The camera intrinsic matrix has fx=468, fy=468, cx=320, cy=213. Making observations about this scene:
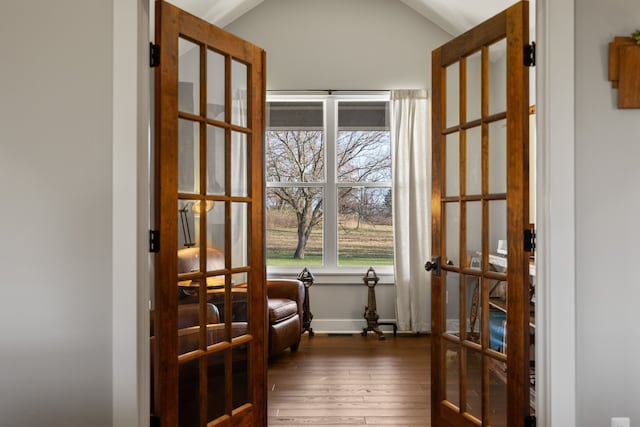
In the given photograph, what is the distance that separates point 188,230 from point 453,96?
4.64 feet

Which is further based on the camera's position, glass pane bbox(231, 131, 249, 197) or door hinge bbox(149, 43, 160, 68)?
glass pane bbox(231, 131, 249, 197)

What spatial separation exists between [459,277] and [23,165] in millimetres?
1928

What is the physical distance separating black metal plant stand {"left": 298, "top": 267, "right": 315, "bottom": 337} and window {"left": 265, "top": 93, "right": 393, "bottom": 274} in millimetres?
347

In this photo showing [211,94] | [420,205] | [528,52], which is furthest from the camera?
[420,205]

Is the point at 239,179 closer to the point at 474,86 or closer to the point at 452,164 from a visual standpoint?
the point at 452,164

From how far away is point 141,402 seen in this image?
5.92 feet

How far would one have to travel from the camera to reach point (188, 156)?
6.65ft

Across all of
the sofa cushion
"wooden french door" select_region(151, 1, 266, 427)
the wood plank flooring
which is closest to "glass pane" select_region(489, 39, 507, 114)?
"wooden french door" select_region(151, 1, 266, 427)

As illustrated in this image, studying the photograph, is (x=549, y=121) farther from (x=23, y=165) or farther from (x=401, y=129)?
(x=401, y=129)

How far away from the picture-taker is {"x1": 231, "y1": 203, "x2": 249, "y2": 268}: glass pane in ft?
7.33

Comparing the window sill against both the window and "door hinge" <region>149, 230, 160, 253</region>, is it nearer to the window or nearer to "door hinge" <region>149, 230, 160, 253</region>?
the window

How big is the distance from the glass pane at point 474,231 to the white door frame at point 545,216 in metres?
0.38

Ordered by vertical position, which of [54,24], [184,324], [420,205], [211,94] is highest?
[54,24]

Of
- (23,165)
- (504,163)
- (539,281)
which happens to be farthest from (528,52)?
(23,165)
